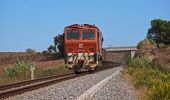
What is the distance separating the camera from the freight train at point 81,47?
34281 mm

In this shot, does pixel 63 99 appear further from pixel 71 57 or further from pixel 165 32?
pixel 165 32

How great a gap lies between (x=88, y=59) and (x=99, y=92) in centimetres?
1856

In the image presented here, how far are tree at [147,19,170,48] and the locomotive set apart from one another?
8576cm

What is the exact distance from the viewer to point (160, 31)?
12175 centimetres

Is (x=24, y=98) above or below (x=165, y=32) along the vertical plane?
below

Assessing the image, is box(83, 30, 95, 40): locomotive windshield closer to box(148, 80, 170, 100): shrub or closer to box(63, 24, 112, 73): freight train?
box(63, 24, 112, 73): freight train

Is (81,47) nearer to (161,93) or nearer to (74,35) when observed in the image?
(74,35)

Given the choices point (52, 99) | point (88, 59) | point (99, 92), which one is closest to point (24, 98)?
point (52, 99)

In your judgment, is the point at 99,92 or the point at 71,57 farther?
the point at 71,57

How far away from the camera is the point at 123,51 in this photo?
116000 millimetres


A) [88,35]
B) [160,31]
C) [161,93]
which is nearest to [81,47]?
[88,35]

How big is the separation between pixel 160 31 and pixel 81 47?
89.4m

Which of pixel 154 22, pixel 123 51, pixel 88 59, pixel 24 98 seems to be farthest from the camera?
pixel 154 22

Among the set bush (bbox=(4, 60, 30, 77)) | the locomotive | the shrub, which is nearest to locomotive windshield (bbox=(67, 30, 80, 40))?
the locomotive
